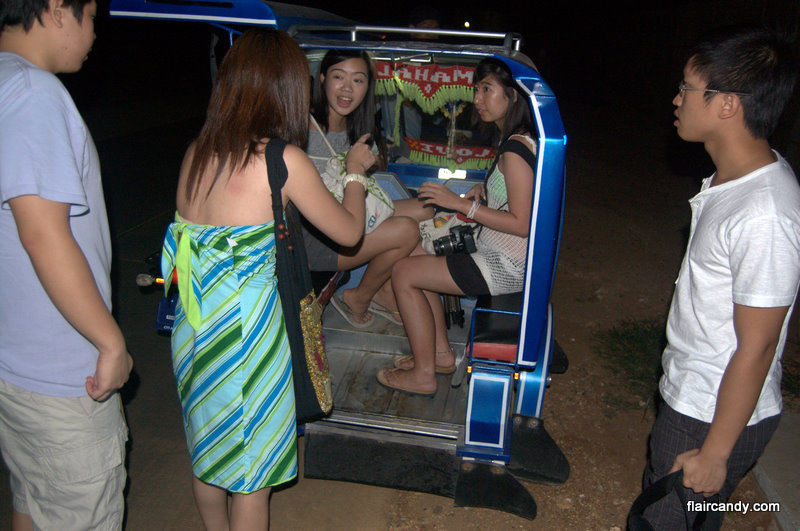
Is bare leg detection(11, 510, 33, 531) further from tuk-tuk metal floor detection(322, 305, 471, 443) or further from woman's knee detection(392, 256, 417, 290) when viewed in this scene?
woman's knee detection(392, 256, 417, 290)

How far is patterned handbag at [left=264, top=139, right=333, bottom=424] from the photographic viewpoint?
5.90ft

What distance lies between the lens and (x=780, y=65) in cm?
145

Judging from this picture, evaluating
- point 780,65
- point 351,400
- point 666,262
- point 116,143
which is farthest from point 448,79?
point 116,143

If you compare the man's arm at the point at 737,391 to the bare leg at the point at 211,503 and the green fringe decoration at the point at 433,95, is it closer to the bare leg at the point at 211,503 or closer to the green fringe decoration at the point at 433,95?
the bare leg at the point at 211,503

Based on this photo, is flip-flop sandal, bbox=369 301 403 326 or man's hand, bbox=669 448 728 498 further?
flip-flop sandal, bbox=369 301 403 326

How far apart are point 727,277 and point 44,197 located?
5.57 feet

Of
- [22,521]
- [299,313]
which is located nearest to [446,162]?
[299,313]

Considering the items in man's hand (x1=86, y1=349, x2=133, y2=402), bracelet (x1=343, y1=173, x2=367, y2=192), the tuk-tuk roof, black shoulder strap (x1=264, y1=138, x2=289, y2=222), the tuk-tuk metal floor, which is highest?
the tuk-tuk roof

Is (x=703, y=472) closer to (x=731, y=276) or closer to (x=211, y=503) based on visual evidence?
(x=731, y=276)

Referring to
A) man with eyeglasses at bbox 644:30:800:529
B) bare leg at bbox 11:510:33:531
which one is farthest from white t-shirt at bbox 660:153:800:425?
bare leg at bbox 11:510:33:531

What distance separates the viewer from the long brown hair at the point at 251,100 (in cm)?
169

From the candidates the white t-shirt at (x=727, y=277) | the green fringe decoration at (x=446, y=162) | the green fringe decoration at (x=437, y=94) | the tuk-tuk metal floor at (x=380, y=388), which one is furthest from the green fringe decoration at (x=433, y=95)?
the white t-shirt at (x=727, y=277)

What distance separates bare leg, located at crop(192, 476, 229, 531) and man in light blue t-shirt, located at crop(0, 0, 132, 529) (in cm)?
31

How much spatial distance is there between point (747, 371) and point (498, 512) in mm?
1627
